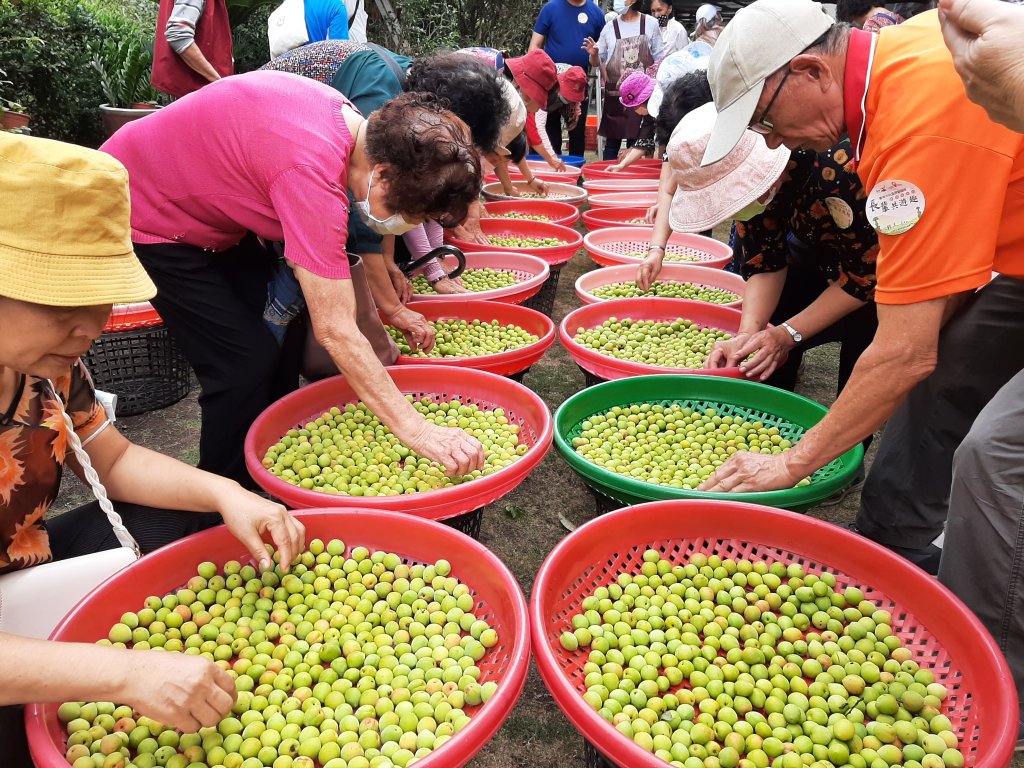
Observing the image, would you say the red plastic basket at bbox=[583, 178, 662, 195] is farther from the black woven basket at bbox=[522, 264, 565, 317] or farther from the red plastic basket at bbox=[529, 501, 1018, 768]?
the red plastic basket at bbox=[529, 501, 1018, 768]

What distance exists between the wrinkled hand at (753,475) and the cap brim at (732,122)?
0.82 m

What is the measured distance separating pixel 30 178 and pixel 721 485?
5.50 feet

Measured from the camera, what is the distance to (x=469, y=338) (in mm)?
2988

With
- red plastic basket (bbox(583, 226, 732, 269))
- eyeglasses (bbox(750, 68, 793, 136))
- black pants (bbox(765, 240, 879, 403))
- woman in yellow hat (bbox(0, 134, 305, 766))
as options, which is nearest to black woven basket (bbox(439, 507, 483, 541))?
woman in yellow hat (bbox(0, 134, 305, 766))

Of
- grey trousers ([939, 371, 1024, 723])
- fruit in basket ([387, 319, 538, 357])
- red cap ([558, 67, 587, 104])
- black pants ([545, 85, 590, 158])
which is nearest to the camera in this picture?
grey trousers ([939, 371, 1024, 723])

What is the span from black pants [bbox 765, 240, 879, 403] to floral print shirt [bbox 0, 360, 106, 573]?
2.55 metres

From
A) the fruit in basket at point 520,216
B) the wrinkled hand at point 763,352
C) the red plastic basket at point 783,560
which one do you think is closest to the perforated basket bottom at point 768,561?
the red plastic basket at point 783,560

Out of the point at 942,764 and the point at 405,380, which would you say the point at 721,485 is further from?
the point at 405,380

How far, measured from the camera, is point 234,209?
6.60 ft

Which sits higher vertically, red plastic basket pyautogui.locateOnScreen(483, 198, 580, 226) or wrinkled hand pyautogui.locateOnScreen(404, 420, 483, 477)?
wrinkled hand pyautogui.locateOnScreen(404, 420, 483, 477)

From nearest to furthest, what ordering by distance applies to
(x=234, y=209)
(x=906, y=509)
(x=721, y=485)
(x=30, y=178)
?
1. (x=30, y=178)
2. (x=721, y=485)
3. (x=234, y=209)
4. (x=906, y=509)

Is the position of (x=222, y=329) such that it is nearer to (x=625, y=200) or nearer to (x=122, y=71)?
(x=625, y=200)

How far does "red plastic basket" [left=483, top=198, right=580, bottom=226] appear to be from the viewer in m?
4.94

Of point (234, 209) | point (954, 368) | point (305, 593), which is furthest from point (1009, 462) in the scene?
point (234, 209)
